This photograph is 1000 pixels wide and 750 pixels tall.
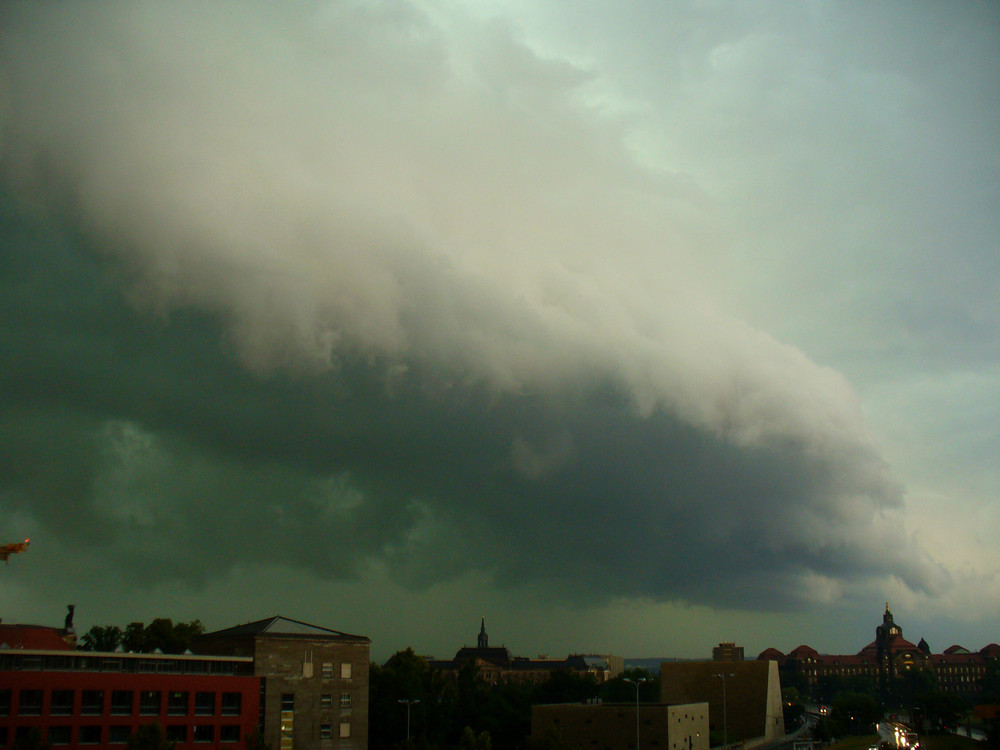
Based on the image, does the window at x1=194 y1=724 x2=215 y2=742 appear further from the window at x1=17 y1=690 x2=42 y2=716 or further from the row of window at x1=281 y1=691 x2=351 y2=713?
the window at x1=17 y1=690 x2=42 y2=716

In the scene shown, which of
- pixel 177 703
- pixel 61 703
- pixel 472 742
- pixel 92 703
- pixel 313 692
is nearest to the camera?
pixel 61 703

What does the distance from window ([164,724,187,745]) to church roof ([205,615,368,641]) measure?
1508cm

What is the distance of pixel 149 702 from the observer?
94.8 meters

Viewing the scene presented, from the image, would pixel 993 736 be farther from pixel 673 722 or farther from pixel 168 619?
pixel 168 619

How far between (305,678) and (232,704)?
1213cm

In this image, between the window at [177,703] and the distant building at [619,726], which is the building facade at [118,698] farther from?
the distant building at [619,726]

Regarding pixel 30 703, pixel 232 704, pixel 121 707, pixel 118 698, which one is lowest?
pixel 232 704

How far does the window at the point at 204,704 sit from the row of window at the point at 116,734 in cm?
148

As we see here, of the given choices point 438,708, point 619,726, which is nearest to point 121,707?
point 438,708

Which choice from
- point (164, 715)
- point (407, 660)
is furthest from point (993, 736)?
point (164, 715)

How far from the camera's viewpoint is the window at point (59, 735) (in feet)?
291

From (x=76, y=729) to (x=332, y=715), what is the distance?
33.0m

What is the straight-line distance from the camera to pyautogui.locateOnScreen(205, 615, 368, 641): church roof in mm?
112188

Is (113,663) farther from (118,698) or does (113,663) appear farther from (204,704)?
(204,704)
